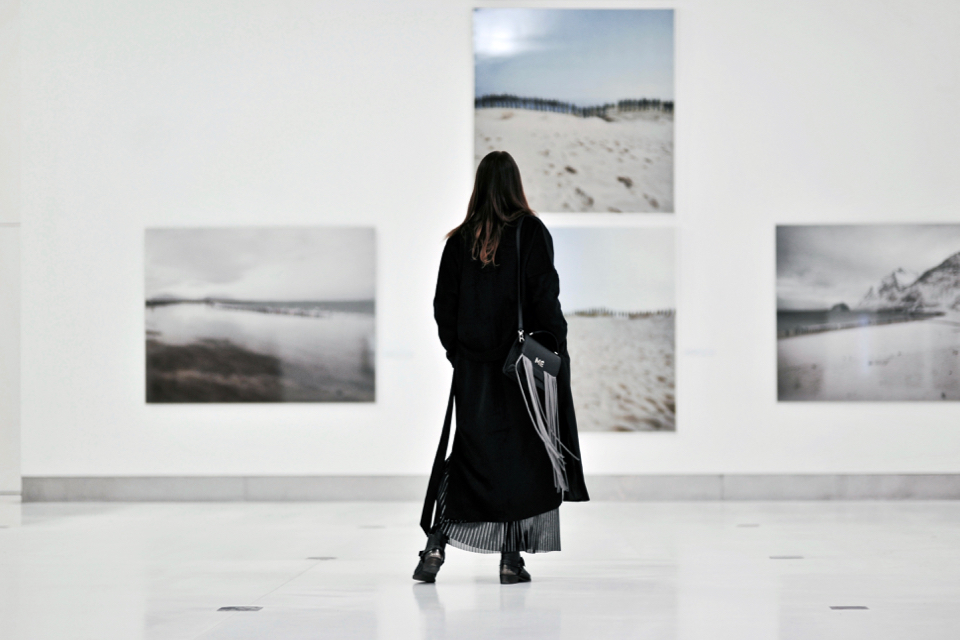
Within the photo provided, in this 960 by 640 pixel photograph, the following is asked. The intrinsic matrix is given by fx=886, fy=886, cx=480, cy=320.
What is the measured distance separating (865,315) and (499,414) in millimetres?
5190

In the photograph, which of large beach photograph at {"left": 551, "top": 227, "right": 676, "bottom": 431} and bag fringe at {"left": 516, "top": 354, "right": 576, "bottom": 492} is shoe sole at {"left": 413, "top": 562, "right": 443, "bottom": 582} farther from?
large beach photograph at {"left": 551, "top": 227, "right": 676, "bottom": 431}

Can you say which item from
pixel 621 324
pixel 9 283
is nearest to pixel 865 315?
pixel 621 324

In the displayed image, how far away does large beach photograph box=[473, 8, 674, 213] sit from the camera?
27.9ft

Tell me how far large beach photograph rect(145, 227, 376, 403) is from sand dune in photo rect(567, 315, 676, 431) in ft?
6.79

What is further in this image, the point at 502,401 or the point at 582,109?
the point at 582,109

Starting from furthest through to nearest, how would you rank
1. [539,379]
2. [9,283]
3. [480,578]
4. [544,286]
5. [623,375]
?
[9,283] < [623,375] < [480,578] < [544,286] < [539,379]

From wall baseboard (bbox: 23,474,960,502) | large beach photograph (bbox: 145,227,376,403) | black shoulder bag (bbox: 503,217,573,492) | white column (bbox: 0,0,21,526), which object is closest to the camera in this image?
black shoulder bag (bbox: 503,217,573,492)

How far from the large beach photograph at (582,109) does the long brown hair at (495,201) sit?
357 cm

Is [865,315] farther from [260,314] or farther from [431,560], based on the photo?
[260,314]

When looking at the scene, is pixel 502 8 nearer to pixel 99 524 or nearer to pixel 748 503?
pixel 748 503

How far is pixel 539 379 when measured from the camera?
4.69m

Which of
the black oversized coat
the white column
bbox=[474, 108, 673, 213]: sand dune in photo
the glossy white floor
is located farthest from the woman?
the white column

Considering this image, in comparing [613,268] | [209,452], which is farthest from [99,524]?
[613,268]

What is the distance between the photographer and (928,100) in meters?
8.57
